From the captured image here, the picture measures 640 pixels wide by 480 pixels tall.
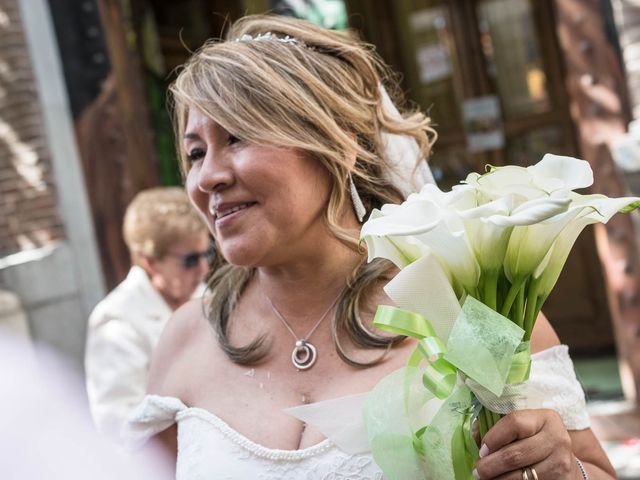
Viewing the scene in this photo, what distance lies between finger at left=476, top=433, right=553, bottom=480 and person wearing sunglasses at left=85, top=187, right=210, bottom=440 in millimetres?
2762

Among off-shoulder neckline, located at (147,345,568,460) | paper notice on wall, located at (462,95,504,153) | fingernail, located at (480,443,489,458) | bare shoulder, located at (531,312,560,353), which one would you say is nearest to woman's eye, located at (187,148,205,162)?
off-shoulder neckline, located at (147,345,568,460)

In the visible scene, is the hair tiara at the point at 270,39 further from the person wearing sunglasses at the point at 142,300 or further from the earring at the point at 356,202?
the person wearing sunglasses at the point at 142,300

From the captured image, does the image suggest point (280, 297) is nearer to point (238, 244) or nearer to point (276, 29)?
point (238, 244)

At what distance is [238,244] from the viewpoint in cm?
239

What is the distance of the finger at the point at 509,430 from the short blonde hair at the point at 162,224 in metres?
3.07

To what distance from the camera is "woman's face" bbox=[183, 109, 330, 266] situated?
7.88 ft

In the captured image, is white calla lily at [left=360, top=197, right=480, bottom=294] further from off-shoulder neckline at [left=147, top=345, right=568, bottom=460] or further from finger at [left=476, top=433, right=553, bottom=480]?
off-shoulder neckline at [left=147, top=345, right=568, bottom=460]

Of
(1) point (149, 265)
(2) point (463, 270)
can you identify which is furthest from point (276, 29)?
(1) point (149, 265)

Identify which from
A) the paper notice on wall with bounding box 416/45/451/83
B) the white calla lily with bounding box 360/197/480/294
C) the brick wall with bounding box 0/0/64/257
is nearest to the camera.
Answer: the white calla lily with bounding box 360/197/480/294

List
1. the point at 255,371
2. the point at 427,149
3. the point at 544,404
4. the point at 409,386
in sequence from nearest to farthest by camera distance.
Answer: the point at 409,386 < the point at 544,404 < the point at 255,371 < the point at 427,149

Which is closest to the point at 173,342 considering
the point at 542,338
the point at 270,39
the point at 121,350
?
the point at 270,39

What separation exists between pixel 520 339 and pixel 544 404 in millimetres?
465

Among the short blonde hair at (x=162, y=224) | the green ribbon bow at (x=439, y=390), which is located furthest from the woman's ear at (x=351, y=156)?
the short blonde hair at (x=162, y=224)

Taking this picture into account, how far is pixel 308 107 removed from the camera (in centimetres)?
246
